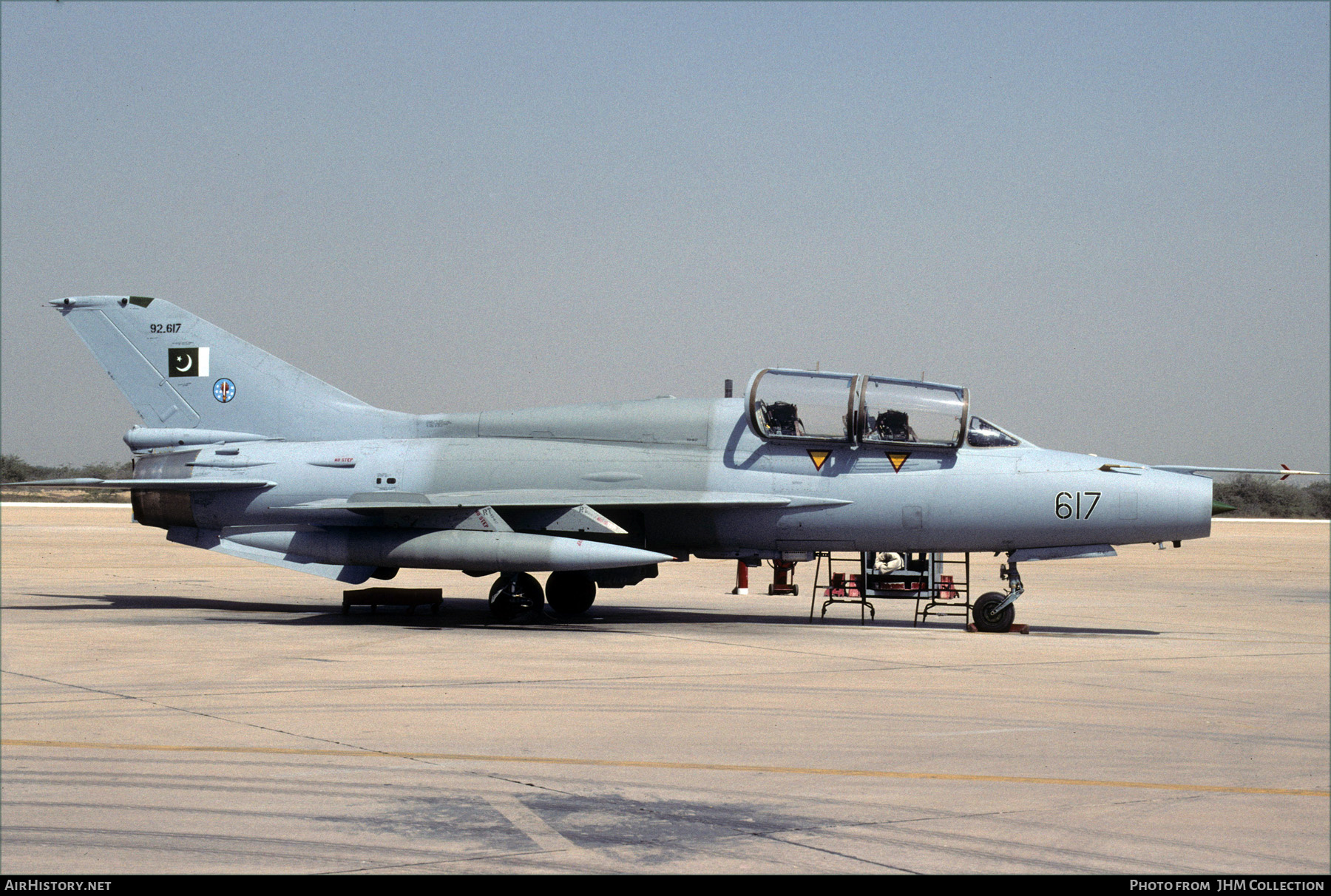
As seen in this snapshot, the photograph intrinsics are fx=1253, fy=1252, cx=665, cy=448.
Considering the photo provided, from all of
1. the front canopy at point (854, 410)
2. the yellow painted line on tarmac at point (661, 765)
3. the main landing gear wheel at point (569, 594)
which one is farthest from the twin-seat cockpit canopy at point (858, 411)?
the yellow painted line on tarmac at point (661, 765)

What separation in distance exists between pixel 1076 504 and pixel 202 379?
515 inches

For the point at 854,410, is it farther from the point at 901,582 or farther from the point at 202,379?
the point at 202,379

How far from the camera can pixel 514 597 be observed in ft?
56.7

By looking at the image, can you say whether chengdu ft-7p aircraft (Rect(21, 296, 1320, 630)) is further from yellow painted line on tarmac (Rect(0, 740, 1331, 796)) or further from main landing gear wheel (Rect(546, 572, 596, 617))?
yellow painted line on tarmac (Rect(0, 740, 1331, 796))

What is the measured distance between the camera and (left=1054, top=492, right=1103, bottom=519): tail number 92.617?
1593 cm

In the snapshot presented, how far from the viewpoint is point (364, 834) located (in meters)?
5.88

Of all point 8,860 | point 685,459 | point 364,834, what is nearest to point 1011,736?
point 364,834

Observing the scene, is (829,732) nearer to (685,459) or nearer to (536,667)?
(536,667)

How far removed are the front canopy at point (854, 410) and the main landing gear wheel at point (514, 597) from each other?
3.86 meters

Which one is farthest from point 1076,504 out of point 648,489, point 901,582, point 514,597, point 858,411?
point 514,597

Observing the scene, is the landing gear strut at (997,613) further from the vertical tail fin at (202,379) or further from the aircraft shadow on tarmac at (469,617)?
the vertical tail fin at (202,379)

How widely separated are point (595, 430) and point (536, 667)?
20.2ft

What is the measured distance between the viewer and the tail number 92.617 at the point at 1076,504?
1593 cm

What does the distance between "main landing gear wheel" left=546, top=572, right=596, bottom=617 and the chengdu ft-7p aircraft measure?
0.09 ft
